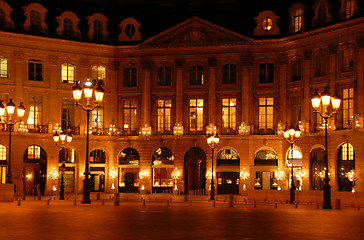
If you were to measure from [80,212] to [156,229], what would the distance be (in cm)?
926

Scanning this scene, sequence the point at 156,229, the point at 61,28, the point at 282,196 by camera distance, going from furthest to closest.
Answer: the point at 61,28 → the point at 282,196 → the point at 156,229

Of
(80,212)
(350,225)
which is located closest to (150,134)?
(80,212)

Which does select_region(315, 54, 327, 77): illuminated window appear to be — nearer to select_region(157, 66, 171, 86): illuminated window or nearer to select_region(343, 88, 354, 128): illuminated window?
select_region(343, 88, 354, 128): illuminated window

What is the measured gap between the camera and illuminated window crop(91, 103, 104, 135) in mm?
65750

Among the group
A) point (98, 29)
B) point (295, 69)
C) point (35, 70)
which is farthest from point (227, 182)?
point (35, 70)

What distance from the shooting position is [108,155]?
66.6 m

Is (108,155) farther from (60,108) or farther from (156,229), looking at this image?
(156,229)

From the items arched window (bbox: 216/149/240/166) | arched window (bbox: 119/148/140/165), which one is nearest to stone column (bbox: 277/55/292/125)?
arched window (bbox: 216/149/240/166)

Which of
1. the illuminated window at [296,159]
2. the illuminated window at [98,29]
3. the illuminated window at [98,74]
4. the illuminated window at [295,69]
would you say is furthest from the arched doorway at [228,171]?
the illuminated window at [98,29]

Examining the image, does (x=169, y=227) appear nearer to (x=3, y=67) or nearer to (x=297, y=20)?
(x=3, y=67)

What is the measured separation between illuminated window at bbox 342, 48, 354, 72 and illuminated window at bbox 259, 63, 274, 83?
28.0ft

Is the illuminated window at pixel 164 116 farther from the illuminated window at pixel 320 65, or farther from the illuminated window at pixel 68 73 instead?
the illuminated window at pixel 320 65

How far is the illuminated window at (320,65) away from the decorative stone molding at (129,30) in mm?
17578

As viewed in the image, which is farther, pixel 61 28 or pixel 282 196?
pixel 61 28
